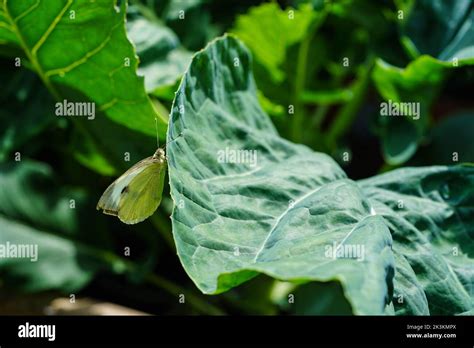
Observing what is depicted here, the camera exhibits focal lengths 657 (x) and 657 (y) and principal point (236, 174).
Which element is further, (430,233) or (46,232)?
(46,232)

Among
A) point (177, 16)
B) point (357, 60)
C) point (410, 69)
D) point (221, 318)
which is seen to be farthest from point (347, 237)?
point (357, 60)

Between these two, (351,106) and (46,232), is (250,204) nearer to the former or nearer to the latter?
(46,232)

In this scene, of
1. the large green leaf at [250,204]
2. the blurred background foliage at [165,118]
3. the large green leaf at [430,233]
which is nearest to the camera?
the large green leaf at [250,204]

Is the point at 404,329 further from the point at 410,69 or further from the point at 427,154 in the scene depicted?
the point at 427,154

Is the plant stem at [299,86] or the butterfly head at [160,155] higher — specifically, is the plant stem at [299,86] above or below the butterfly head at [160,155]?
above

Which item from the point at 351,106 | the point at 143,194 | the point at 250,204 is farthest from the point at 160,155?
the point at 351,106
